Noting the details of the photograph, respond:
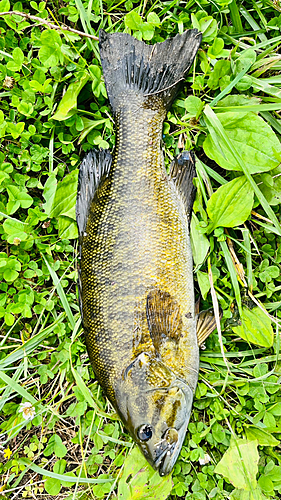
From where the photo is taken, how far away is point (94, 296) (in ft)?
6.94

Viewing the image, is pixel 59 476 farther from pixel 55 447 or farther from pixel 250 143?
pixel 250 143

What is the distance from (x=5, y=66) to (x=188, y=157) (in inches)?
53.3

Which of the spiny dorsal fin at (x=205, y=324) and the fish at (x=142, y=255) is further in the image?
the spiny dorsal fin at (x=205, y=324)

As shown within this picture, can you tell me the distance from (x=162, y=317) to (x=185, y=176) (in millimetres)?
887

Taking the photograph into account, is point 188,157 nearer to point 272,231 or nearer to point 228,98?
point 228,98

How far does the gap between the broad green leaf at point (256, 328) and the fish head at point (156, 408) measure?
55 cm

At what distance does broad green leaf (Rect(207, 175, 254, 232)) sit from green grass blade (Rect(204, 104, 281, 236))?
0.19 ft

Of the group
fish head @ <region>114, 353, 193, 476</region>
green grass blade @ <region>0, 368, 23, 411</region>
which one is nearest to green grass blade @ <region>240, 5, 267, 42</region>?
fish head @ <region>114, 353, 193, 476</region>

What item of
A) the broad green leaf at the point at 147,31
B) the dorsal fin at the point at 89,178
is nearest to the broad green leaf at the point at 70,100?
the dorsal fin at the point at 89,178

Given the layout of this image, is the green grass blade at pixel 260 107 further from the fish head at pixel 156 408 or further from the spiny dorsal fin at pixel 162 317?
the fish head at pixel 156 408

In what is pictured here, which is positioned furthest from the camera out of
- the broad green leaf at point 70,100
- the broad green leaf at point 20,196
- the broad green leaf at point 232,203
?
the broad green leaf at point 20,196

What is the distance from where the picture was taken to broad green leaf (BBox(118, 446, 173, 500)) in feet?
7.22

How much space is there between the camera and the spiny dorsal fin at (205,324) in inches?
89.9

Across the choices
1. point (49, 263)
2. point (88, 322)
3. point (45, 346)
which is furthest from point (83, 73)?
point (45, 346)
